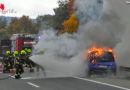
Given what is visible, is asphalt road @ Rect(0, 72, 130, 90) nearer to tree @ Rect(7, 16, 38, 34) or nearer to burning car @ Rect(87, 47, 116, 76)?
burning car @ Rect(87, 47, 116, 76)

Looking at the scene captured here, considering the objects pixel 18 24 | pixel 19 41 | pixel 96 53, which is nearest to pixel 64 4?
pixel 19 41

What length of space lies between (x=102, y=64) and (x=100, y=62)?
171 mm

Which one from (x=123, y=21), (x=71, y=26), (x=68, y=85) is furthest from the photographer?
(x=71, y=26)

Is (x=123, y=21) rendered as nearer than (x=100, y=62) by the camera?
No

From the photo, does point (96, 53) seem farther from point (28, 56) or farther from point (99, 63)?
point (28, 56)

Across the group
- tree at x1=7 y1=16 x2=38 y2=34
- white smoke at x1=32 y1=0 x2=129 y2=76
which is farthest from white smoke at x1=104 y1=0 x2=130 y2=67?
tree at x1=7 y1=16 x2=38 y2=34

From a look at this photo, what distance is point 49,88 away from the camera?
47.9ft

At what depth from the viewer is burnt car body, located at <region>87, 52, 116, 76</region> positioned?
66.1 ft

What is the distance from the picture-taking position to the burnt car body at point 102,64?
2016 centimetres

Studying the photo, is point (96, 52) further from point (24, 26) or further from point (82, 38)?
point (24, 26)

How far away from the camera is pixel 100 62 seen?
20250mm

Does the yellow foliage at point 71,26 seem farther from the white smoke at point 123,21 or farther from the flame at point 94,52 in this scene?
the flame at point 94,52

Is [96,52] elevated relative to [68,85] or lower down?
elevated

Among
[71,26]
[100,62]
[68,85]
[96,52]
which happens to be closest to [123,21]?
[71,26]
